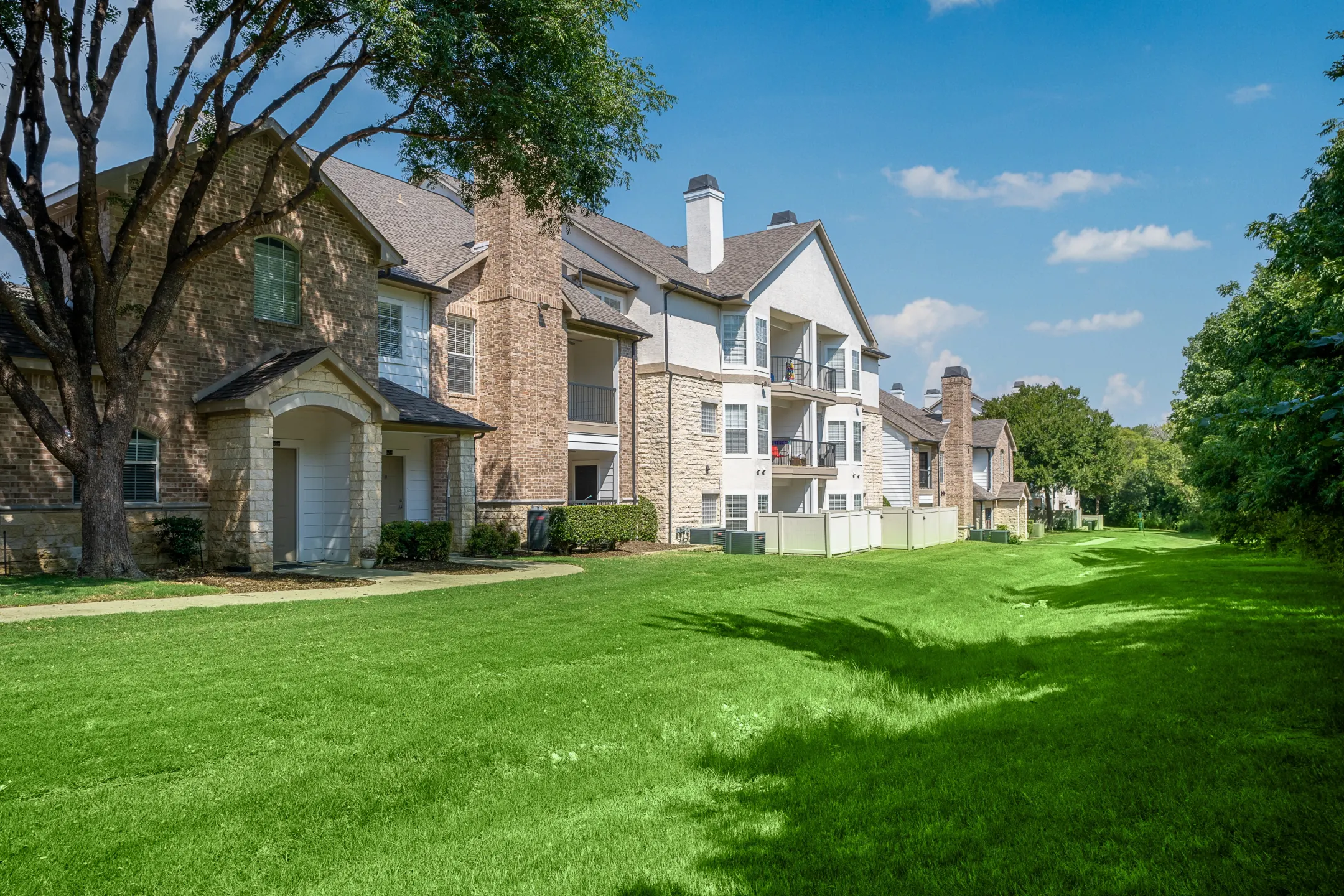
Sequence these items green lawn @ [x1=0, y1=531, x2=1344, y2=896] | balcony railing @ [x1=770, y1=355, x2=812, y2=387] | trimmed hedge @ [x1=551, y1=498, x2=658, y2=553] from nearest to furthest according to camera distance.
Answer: green lawn @ [x1=0, y1=531, x2=1344, y2=896] < trimmed hedge @ [x1=551, y1=498, x2=658, y2=553] < balcony railing @ [x1=770, y1=355, x2=812, y2=387]

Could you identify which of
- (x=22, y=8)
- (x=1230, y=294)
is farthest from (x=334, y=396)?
(x=1230, y=294)

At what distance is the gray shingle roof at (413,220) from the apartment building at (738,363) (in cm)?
414

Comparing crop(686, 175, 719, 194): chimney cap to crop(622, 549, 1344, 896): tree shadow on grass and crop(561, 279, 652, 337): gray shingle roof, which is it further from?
crop(622, 549, 1344, 896): tree shadow on grass

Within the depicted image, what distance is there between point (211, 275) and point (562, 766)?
1455cm

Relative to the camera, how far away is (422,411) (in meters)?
20.4

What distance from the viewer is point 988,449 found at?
58.7 meters

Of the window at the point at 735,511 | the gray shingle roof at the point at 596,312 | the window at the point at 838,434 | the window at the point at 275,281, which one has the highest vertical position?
the gray shingle roof at the point at 596,312

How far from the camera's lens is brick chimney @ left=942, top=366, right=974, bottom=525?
164 ft

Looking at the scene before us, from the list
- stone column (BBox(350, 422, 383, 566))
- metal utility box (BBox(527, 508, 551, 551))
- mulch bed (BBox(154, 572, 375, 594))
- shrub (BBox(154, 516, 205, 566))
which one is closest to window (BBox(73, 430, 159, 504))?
shrub (BBox(154, 516, 205, 566))

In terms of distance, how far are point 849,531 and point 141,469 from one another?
18120 mm

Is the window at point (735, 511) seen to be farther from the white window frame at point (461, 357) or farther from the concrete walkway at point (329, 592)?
the concrete walkway at point (329, 592)

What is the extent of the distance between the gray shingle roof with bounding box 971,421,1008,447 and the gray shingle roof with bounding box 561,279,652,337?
36258 mm

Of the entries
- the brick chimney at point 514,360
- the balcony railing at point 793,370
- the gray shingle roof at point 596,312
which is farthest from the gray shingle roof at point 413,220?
the balcony railing at point 793,370

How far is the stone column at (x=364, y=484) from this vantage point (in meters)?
18.5
